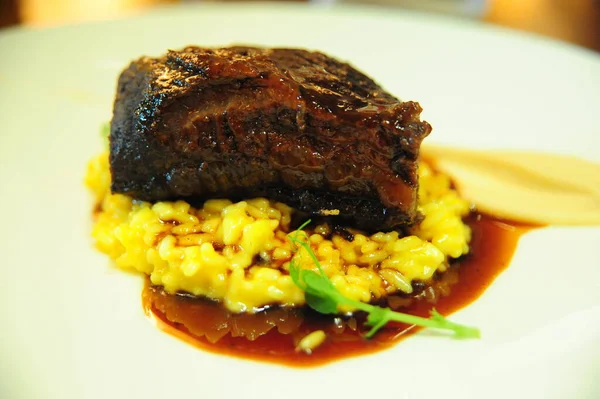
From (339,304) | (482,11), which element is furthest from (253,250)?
(482,11)

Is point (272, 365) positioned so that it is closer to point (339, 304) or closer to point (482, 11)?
point (339, 304)

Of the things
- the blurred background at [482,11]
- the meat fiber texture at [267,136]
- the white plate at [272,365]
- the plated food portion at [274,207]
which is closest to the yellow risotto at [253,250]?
the plated food portion at [274,207]

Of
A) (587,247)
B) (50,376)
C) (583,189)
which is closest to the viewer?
(50,376)

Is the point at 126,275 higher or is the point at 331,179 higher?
the point at 331,179

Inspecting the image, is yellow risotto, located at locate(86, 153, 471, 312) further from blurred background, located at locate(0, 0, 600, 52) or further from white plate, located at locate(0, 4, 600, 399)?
blurred background, located at locate(0, 0, 600, 52)

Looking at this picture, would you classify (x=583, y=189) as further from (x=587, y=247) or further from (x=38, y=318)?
(x=38, y=318)

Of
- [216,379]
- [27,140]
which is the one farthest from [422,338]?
[27,140]

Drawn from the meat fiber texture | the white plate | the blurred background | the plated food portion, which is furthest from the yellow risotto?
the blurred background
